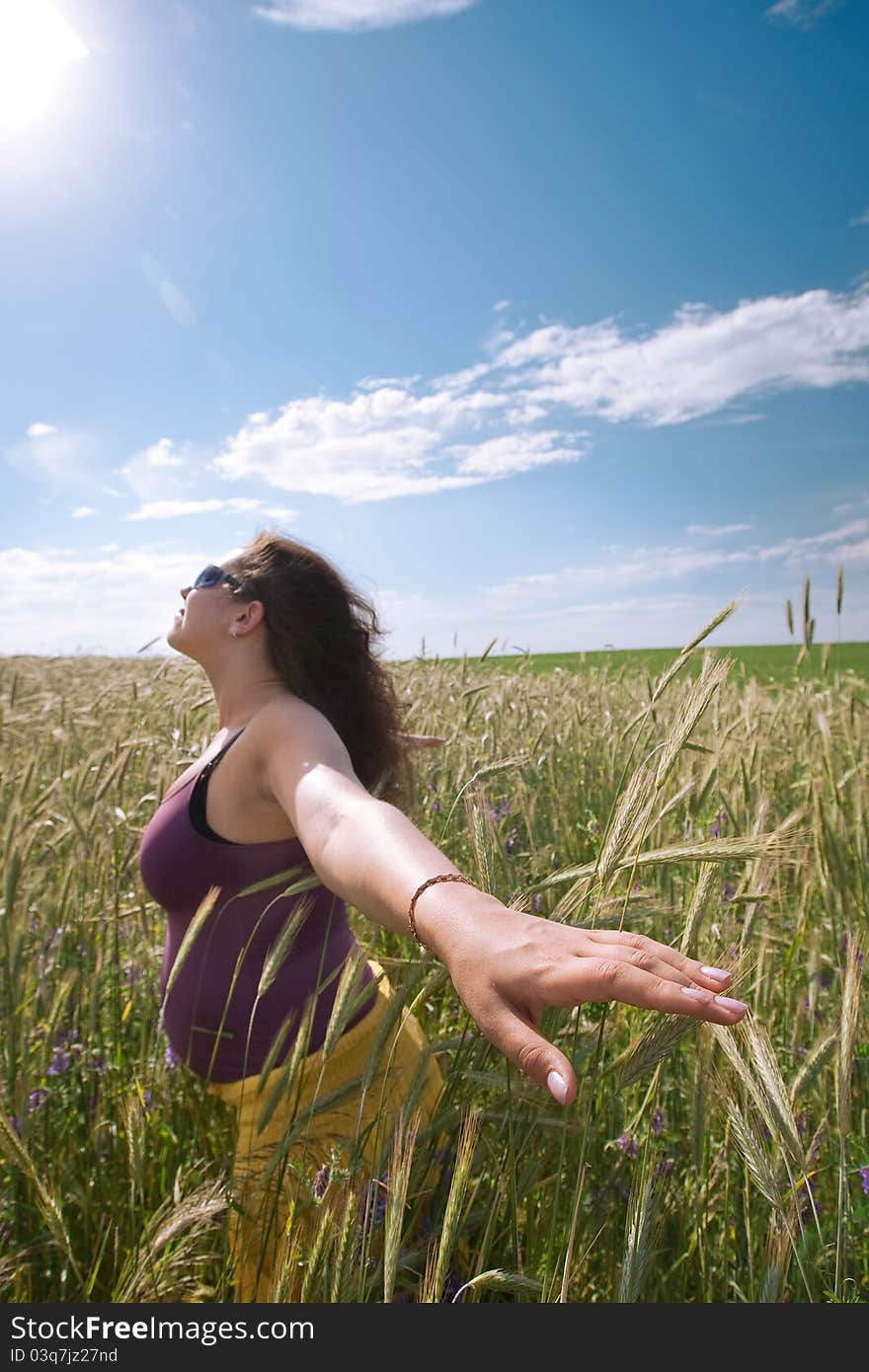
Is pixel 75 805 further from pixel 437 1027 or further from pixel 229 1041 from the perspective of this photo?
pixel 437 1027

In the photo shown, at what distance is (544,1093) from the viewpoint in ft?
3.88

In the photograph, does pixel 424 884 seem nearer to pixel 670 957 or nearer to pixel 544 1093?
pixel 670 957

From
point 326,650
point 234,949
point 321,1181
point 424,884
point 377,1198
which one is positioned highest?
point 326,650

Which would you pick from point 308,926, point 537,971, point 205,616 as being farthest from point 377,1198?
point 205,616

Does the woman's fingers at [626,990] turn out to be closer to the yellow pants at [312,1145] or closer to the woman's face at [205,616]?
the yellow pants at [312,1145]

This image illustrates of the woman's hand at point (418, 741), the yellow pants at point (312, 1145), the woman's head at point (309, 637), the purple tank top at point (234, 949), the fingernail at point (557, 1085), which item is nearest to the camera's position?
the fingernail at point (557, 1085)

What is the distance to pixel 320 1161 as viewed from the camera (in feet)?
4.85

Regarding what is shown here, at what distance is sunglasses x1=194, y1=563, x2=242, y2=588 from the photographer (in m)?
2.31

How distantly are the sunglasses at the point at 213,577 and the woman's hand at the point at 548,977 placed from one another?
1648 mm

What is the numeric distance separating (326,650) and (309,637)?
0.28ft

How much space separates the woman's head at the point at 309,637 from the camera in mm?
2225

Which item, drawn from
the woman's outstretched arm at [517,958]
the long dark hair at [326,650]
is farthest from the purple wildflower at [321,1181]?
the long dark hair at [326,650]

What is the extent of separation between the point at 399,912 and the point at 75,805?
4.27 feet

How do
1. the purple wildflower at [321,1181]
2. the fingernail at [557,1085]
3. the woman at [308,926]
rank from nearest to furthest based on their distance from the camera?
the fingernail at [557,1085]
the woman at [308,926]
the purple wildflower at [321,1181]
